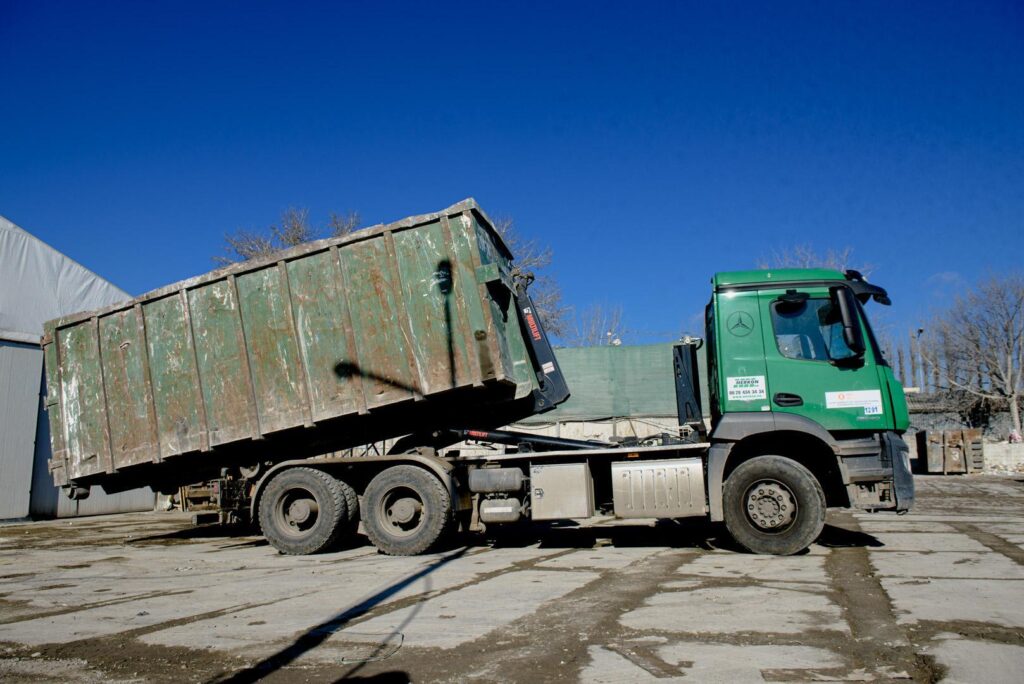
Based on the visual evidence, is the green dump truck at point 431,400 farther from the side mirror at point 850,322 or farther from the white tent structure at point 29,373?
the white tent structure at point 29,373

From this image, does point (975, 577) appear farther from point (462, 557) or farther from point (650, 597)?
point (462, 557)

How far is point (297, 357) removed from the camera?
8430 millimetres

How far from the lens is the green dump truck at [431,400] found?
7.46 metres

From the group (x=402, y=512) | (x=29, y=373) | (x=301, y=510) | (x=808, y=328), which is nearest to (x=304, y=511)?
(x=301, y=510)

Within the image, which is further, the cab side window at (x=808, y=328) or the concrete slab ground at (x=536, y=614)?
the cab side window at (x=808, y=328)

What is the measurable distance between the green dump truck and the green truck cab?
0.02m

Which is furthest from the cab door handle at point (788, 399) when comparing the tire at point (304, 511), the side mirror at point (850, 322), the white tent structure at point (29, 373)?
the white tent structure at point (29, 373)

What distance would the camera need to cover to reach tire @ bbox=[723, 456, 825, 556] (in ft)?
23.7

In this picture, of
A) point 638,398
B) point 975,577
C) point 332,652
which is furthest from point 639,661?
point 638,398

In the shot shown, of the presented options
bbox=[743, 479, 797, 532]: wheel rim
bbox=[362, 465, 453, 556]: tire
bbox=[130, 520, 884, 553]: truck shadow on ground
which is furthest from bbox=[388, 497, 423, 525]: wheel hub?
bbox=[743, 479, 797, 532]: wheel rim

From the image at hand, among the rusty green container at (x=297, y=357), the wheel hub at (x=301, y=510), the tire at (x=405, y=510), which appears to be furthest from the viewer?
the wheel hub at (x=301, y=510)

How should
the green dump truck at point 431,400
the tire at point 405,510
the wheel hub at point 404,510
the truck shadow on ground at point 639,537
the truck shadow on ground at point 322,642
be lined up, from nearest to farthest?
1. the truck shadow on ground at point 322,642
2. the green dump truck at point 431,400
3. the tire at point 405,510
4. the wheel hub at point 404,510
5. the truck shadow on ground at point 639,537

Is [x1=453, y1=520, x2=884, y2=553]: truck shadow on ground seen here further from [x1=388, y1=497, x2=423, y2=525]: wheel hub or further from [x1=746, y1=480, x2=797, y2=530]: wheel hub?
[x1=388, y1=497, x2=423, y2=525]: wheel hub

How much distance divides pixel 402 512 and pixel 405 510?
0.14ft
